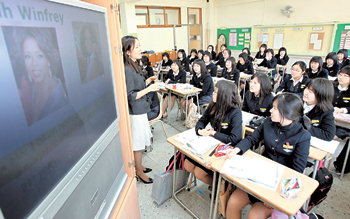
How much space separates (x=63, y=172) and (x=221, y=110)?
159 cm

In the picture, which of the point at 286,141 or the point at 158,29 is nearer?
the point at 286,141

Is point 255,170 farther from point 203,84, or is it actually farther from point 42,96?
point 203,84

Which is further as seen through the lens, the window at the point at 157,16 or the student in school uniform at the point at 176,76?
the window at the point at 157,16

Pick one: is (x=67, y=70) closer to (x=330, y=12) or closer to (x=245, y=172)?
(x=245, y=172)

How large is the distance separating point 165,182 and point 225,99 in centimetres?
101

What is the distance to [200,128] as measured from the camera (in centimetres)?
218

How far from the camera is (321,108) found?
2.15 meters

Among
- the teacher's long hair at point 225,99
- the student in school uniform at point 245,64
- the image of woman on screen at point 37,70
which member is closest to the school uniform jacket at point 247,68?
the student in school uniform at point 245,64

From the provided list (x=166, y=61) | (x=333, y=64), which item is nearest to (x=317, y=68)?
(x=333, y=64)

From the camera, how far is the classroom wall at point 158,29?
23.0 feet

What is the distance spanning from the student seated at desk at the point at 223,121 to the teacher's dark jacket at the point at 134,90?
2.01 feet

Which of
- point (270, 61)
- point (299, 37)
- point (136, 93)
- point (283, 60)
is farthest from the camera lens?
point (299, 37)

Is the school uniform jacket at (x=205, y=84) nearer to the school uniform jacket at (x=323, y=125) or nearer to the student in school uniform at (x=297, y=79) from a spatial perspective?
the student in school uniform at (x=297, y=79)

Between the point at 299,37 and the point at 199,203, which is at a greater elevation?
the point at 299,37
